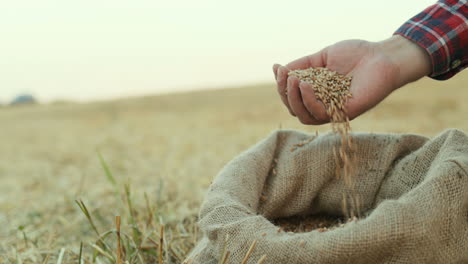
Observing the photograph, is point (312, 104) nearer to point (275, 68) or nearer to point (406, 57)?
point (275, 68)

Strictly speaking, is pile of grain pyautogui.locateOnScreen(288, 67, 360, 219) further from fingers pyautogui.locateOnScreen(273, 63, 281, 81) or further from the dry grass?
the dry grass

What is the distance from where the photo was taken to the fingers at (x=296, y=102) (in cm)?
162

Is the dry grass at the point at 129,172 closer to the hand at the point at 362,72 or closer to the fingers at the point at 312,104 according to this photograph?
the hand at the point at 362,72

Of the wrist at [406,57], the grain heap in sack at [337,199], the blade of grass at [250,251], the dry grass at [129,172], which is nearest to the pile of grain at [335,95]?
the grain heap in sack at [337,199]

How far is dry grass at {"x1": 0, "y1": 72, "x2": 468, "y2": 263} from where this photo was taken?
79.4 inches

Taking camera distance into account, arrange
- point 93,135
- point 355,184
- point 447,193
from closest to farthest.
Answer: point 447,193, point 355,184, point 93,135

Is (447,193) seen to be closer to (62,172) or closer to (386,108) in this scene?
(62,172)

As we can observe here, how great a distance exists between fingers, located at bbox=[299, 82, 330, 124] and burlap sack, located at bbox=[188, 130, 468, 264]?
5.4 inches

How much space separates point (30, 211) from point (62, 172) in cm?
168

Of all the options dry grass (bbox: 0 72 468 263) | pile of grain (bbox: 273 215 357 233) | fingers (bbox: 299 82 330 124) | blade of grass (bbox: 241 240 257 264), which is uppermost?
fingers (bbox: 299 82 330 124)

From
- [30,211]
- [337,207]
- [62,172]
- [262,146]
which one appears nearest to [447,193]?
[337,207]

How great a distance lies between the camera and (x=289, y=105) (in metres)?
1.75

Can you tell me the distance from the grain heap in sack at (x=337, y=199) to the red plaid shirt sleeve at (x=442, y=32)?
320 mm

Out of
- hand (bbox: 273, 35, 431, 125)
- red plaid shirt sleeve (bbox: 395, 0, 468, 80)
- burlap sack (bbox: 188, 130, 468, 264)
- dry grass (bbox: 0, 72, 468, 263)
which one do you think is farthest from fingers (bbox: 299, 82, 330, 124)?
dry grass (bbox: 0, 72, 468, 263)
